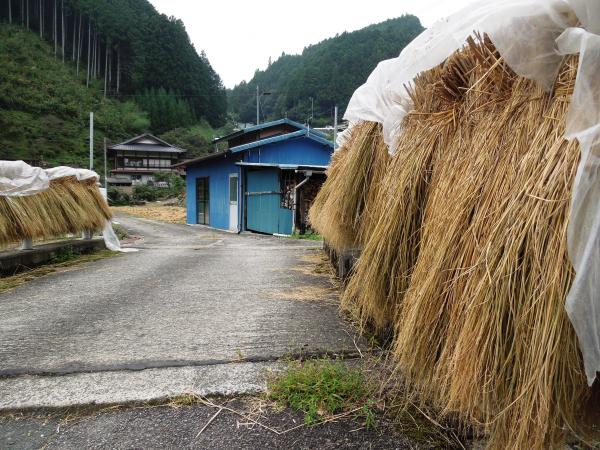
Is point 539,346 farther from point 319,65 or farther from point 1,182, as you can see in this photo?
point 319,65

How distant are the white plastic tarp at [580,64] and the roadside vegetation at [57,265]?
14.8 feet

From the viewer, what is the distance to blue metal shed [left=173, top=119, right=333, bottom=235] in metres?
11.5

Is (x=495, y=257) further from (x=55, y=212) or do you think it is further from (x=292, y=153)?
(x=292, y=153)

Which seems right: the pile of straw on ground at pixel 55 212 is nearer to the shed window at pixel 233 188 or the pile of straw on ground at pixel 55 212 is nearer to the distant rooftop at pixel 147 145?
the shed window at pixel 233 188

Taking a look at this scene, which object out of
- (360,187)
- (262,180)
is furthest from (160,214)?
(360,187)

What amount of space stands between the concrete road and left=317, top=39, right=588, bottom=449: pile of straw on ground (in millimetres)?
1048

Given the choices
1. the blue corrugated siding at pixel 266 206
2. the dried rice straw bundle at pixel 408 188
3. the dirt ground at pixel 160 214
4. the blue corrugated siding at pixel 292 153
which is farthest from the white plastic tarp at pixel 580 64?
the dirt ground at pixel 160 214

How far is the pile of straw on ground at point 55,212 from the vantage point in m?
4.62

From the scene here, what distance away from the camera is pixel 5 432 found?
57.9 inches

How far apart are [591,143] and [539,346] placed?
1.42 ft

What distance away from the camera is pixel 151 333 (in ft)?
8.09

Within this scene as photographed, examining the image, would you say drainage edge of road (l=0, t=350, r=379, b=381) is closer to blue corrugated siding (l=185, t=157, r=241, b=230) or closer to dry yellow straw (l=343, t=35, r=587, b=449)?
dry yellow straw (l=343, t=35, r=587, b=449)

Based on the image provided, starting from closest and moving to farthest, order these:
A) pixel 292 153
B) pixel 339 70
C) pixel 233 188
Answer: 1. pixel 233 188
2. pixel 292 153
3. pixel 339 70

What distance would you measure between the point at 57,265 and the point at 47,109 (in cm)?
4526
